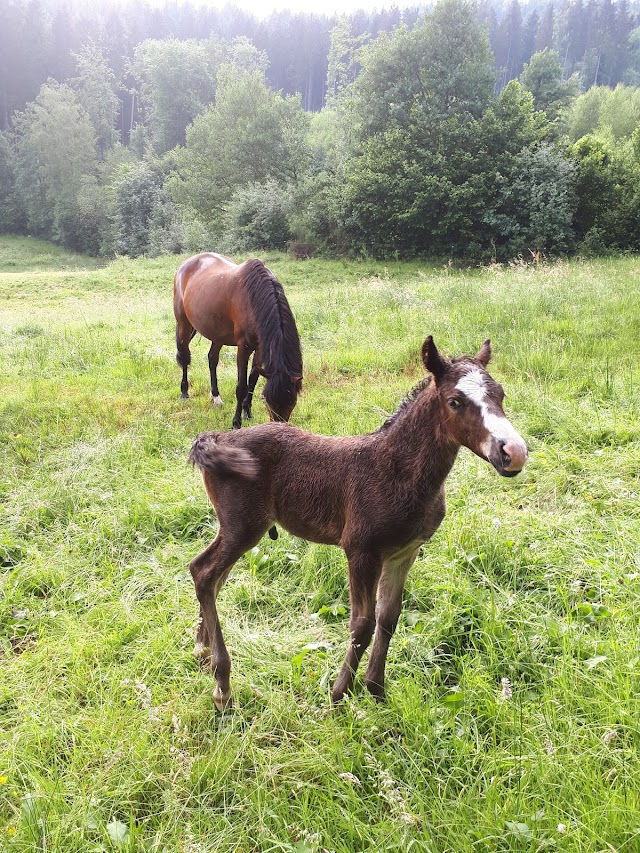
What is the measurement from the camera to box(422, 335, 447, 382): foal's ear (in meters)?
1.81

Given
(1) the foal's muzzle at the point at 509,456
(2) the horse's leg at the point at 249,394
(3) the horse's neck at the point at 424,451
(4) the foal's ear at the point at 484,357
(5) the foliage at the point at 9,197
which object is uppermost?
(5) the foliage at the point at 9,197

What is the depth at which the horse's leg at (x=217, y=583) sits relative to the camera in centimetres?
238

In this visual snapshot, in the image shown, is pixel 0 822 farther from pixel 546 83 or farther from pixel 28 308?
pixel 546 83

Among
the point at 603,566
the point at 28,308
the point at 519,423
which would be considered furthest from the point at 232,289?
the point at 28,308

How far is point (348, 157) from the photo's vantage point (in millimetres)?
25516

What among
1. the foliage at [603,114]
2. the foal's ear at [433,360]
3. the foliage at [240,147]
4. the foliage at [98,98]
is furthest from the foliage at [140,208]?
the foal's ear at [433,360]

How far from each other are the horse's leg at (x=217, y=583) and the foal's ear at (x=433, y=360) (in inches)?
44.8

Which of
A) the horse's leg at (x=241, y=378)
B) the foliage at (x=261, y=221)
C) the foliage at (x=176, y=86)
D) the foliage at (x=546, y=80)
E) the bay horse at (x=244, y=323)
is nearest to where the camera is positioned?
the bay horse at (x=244, y=323)

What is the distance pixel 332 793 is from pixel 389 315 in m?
8.17

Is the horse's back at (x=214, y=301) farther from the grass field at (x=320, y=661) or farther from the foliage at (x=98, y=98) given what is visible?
the foliage at (x=98, y=98)

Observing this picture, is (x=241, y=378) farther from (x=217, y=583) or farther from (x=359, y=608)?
(x=359, y=608)

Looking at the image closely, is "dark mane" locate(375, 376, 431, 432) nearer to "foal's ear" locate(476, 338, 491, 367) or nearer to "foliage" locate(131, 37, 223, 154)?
"foal's ear" locate(476, 338, 491, 367)

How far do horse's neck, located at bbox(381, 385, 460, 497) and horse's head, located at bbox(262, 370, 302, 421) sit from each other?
272 centimetres

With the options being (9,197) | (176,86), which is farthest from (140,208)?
(176,86)
